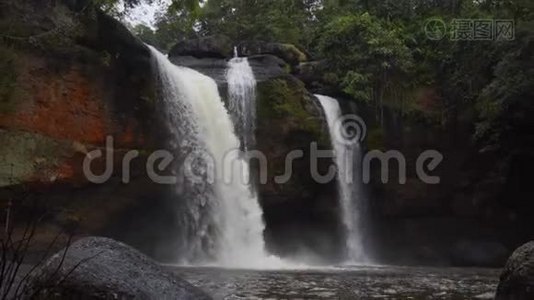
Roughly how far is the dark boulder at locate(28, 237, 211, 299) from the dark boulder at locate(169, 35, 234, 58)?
691 inches

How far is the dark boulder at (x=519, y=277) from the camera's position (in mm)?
7461

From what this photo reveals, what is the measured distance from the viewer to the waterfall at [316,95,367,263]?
2009 centimetres

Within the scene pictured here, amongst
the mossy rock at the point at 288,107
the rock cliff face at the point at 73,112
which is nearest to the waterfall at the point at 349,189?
the mossy rock at the point at 288,107

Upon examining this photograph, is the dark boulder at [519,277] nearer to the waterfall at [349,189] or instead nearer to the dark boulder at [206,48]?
the waterfall at [349,189]

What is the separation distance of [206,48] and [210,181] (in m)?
8.31

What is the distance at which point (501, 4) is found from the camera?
16.8m

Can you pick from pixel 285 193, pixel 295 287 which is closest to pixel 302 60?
pixel 285 193

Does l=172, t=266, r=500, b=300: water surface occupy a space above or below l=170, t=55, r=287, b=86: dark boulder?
below

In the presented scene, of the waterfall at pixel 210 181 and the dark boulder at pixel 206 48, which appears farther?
the dark boulder at pixel 206 48

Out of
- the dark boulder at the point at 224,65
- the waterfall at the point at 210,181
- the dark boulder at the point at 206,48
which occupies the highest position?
the dark boulder at the point at 206,48

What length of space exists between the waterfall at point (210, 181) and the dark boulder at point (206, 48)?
5899 millimetres

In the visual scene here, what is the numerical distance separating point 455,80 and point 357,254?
6.77 m

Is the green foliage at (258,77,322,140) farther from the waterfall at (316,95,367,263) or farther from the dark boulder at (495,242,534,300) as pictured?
the dark boulder at (495,242,534,300)

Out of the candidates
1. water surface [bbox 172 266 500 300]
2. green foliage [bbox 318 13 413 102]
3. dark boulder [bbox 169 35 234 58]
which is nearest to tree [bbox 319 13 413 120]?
green foliage [bbox 318 13 413 102]
